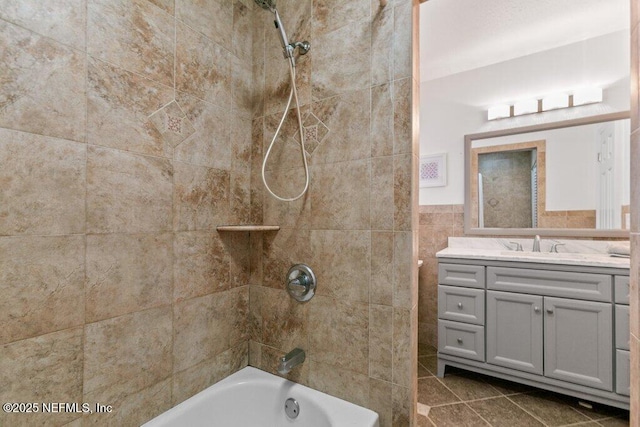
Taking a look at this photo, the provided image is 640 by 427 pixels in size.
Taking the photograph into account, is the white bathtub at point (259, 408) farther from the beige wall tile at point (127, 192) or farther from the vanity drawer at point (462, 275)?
the vanity drawer at point (462, 275)

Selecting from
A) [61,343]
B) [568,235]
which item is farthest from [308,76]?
[568,235]

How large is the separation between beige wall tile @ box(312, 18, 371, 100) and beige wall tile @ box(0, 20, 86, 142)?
84 centimetres

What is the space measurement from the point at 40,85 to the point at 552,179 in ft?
9.59

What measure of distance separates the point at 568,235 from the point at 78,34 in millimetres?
2957

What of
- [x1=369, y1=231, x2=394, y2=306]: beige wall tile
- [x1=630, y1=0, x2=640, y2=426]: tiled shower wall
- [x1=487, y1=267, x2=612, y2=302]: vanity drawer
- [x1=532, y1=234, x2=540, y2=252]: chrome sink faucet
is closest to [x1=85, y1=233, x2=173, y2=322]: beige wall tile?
[x1=369, y1=231, x2=394, y2=306]: beige wall tile

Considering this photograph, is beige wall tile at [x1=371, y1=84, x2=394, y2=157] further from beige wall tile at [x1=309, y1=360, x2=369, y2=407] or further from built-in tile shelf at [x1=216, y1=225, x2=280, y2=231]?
beige wall tile at [x1=309, y1=360, x2=369, y2=407]

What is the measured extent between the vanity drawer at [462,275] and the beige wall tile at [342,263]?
123 cm

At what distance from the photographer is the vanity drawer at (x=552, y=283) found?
5.49 ft

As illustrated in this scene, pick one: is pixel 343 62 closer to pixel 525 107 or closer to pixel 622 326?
pixel 525 107

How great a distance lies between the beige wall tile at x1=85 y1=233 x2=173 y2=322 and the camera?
2.95 feet

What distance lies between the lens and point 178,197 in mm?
1132

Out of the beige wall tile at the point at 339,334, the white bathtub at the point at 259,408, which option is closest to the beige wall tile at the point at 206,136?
the beige wall tile at the point at 339,334

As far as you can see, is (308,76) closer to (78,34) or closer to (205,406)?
(78,34)

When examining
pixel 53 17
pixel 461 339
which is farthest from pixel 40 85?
pixel 461 339
